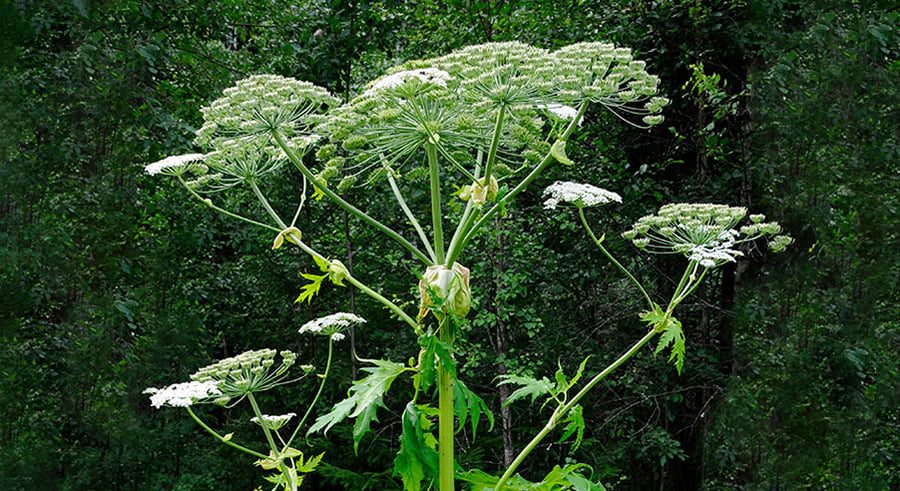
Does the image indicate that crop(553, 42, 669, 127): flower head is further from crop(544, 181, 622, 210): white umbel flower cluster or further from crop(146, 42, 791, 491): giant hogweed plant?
crop(544, 181, 622, 210): white umbel flower cluster

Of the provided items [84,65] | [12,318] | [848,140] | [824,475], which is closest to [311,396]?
[12,318]

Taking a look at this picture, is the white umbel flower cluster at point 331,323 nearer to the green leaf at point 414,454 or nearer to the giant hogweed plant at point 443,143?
the giant hogweed plant at point 443,143

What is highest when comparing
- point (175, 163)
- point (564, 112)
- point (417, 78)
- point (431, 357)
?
point (417, 78)

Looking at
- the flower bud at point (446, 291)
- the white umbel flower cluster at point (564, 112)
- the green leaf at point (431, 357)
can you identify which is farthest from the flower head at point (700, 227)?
the green leaf at point (431, 357)

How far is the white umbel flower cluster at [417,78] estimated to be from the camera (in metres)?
1.63

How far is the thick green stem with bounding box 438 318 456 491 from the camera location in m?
1.85

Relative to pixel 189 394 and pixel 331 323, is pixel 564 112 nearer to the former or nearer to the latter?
pixel 331 323

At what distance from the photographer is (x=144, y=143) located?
5426mm

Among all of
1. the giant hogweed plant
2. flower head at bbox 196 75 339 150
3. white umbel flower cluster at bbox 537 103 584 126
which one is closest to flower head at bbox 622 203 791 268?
the giant hogweed plant

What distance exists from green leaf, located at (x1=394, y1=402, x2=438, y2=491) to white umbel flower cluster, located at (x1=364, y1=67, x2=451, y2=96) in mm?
637

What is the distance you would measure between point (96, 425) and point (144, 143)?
5.86 feet

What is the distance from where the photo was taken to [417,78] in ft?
5.34

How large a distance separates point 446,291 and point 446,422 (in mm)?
271

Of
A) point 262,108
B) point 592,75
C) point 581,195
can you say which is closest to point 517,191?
point 592,75
